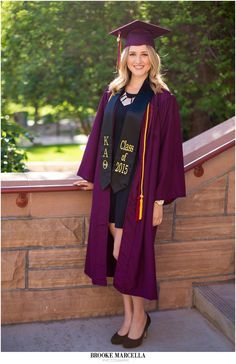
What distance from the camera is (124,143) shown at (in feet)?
10.6

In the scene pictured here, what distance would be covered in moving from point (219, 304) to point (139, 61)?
1.76 meters

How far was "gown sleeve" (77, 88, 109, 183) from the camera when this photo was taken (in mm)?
3424

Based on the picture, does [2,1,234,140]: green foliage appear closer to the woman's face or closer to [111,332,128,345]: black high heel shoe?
the woman's face

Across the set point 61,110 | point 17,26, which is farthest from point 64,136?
point 17,26

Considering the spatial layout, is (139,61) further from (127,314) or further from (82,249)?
(127,314)

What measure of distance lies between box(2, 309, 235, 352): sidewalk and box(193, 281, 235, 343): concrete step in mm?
59

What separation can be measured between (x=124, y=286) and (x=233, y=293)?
96 centimetres

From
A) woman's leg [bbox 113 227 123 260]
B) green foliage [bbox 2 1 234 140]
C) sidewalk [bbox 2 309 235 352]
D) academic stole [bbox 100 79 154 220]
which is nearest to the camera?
academic stole [bbox 100 79 154 220]

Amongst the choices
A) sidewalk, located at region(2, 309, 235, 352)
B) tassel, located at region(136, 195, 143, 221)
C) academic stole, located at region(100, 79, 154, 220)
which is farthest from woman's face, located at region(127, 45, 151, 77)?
sidewalk, located at region(2, 309, 235, 352)

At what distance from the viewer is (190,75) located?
625 centimetres

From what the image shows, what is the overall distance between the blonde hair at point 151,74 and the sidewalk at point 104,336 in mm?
1619

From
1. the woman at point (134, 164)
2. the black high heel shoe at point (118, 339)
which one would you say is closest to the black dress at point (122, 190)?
the woman at point (134, 164)

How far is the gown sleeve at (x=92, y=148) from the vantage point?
3.42 m

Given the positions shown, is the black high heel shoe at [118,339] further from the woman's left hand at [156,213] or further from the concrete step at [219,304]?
the woman's left hand at [156,213]
